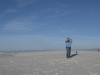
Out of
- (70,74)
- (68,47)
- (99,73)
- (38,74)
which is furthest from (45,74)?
(68,47)

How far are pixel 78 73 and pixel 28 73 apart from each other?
2.90 meters

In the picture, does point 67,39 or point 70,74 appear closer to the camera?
point 70,74

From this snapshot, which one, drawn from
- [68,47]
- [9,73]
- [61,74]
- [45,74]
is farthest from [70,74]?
[68,47]

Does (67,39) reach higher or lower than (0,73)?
higher

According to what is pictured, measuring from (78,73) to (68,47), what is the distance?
439 inches

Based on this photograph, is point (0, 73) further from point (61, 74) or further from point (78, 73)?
point (78, 73)

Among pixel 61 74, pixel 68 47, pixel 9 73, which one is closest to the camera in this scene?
pixel 61 74

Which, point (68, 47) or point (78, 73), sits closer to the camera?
point (78, 73)

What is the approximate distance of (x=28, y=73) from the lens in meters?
12.3

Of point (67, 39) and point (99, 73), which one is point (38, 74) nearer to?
point (99, 73)

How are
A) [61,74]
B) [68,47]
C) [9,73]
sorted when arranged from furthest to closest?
1. [68,47]
2. [9,73]
3. [61,74]

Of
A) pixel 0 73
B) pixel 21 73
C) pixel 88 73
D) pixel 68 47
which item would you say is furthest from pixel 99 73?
pixel 68 47

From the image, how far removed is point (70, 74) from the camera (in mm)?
11703

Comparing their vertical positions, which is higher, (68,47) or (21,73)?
(68,47)
